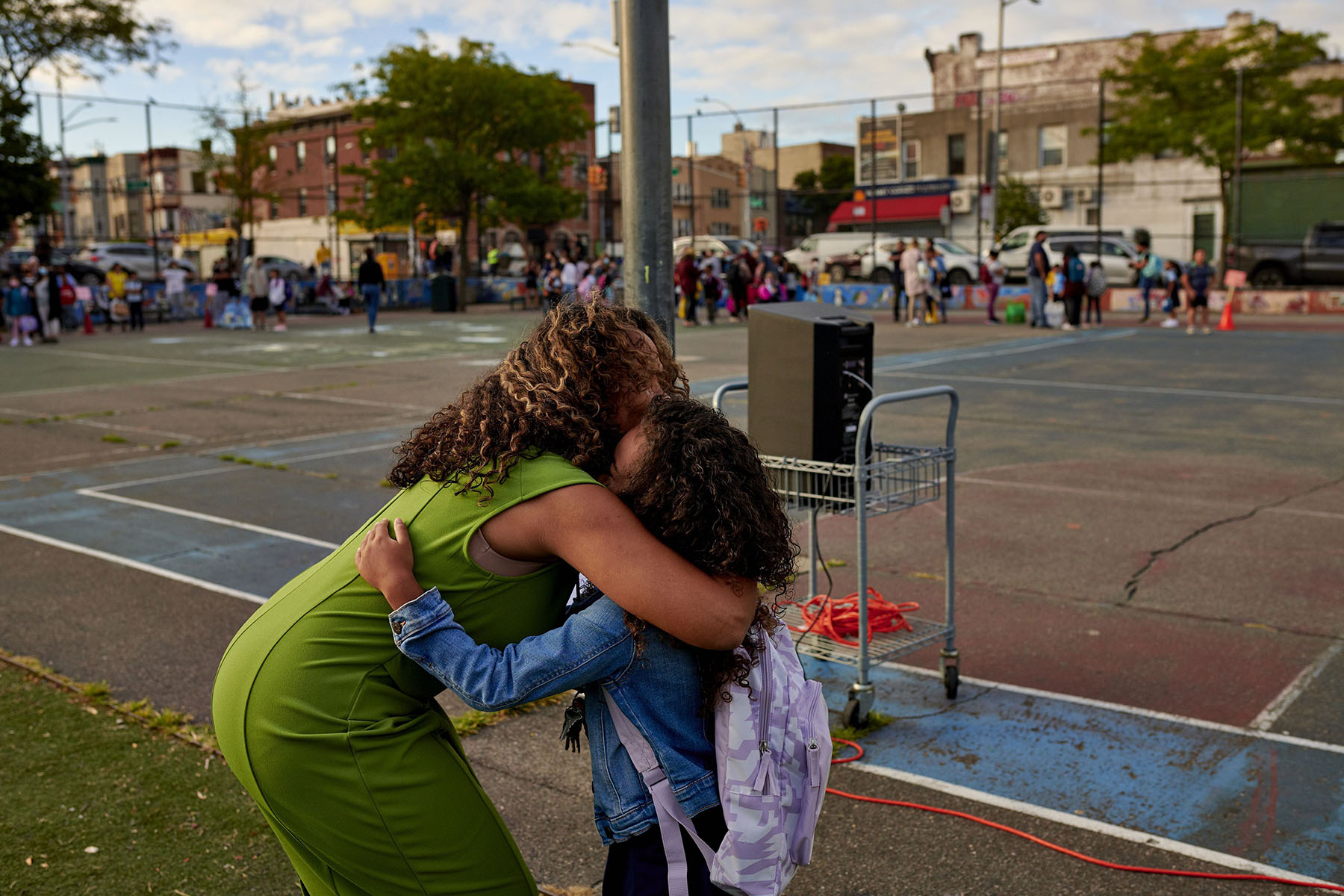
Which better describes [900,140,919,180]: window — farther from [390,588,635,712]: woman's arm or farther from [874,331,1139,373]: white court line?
[390,588,635,712]: woman's arm

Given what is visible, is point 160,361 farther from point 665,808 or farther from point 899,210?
point 899,210

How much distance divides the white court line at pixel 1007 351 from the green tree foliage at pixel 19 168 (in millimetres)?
25246

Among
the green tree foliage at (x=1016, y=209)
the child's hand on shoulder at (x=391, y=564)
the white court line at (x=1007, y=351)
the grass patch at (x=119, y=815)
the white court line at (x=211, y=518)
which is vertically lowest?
the grass patch at (x=119, y=815)

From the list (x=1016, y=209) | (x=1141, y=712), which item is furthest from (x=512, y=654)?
(x=1016, y=209)

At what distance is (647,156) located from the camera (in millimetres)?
5160

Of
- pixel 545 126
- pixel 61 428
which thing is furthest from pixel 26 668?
pixel 545 126

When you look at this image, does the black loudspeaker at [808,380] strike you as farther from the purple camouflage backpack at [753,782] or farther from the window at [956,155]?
the window at [956,155]

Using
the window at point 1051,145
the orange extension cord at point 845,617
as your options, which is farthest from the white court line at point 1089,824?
the window at point 1051,145

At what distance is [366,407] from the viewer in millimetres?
13820

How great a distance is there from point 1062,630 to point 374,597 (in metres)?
4.43

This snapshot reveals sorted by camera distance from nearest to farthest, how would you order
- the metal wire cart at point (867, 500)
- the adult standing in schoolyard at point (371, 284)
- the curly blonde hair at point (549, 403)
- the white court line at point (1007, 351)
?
the curly blonde hair at point (549, 403)
the metal wire cart at point (867, 500)
the white court line at point (1007, 351)
the adult standing in schoolyard at point (371, 284)

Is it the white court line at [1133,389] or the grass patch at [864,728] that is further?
the white court line at [1133,389]

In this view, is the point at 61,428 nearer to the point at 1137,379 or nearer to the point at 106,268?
the point at 1137,379

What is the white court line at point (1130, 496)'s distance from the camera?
8008 mm
